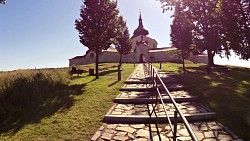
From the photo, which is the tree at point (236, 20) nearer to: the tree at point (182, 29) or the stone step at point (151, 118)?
the stone step at point (151, 118)

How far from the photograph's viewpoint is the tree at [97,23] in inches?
693

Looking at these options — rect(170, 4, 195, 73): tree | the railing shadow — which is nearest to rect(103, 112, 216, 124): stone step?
the railing shadow

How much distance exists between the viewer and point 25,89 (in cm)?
901

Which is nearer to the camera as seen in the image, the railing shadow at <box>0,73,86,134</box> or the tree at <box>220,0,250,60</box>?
the railing shadow at <box>0,73,86,134</box>

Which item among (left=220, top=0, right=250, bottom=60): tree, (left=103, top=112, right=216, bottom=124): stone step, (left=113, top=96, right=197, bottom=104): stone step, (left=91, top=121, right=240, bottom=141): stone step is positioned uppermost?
(left=220, top=0, right=250, bottom=60): tree

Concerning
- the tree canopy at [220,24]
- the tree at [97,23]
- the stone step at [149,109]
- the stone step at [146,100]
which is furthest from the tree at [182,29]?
the stone step at [149,109]

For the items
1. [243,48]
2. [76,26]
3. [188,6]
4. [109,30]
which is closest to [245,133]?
[243,48]

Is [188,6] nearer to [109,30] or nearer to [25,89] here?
[109,30]

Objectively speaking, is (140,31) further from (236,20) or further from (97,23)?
(236,20)

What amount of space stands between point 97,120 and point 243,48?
11008 mm

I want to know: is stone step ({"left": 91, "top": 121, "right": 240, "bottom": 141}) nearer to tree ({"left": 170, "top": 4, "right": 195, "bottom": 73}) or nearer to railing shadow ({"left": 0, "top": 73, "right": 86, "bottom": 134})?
railing shadow ({"left": 0, "top": 73, "right": 86, "bottom": 134})

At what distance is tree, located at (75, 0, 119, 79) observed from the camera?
57.8ft

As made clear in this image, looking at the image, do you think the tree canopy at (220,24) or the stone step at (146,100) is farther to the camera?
the tree canopy at (220,24)

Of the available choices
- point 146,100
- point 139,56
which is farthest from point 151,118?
point 139,56
